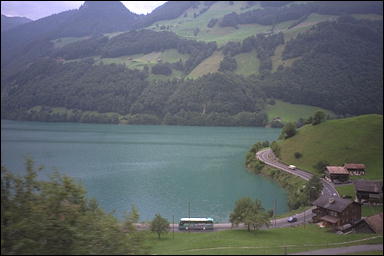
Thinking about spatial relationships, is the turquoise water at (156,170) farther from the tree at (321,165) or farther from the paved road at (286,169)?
the tree at (321,165)

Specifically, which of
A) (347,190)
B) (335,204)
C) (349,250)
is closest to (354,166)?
(347,190)

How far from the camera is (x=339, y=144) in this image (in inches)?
2874

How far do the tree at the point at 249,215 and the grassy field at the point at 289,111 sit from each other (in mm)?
135685

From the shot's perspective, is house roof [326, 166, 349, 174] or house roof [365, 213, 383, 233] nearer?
house roof [365, 213, 383, 233]

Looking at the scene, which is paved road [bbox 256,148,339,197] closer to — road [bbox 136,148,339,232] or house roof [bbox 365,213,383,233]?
road [bbox 136,148,339,232]

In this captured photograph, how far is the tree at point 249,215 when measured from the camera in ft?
135

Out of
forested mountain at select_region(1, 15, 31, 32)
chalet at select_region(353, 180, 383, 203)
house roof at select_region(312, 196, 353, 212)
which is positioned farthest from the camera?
chalet at select_region(353, 180, 383, 203)

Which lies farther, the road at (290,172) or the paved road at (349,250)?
the road at (290,172)

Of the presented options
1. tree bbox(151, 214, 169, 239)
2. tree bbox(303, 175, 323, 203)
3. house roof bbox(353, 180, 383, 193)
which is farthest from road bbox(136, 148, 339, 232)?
house roof bbox(353, 180, 383, 193)

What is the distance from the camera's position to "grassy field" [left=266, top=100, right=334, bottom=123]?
584 ft

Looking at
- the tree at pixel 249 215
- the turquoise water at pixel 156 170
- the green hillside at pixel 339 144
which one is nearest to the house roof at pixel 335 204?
the tree at pixel 249 215

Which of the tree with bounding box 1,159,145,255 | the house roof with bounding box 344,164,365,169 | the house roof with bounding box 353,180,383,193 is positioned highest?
the tree with bounding box 1,159,145,255

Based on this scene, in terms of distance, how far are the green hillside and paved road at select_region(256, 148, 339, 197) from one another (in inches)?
82.0

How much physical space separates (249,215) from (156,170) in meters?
43.4
